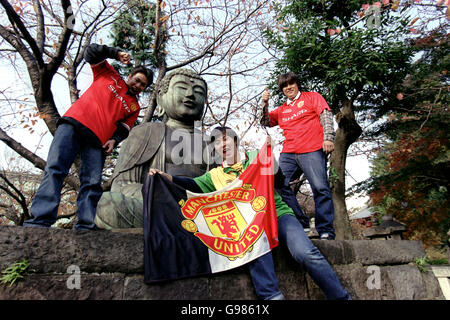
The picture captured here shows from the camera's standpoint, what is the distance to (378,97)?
8.63m

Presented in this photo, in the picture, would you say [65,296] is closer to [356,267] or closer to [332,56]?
[356,267]

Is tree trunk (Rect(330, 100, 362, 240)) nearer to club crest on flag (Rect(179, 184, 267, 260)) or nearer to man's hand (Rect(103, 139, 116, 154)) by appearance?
club crest on flag (Rect(179, 184, 267, 260))

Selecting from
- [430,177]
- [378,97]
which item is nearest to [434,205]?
[430,177]

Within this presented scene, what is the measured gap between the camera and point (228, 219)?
2611 millimetres

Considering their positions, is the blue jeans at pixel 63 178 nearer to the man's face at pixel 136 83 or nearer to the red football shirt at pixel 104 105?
the red football shirt at pixel 104 105

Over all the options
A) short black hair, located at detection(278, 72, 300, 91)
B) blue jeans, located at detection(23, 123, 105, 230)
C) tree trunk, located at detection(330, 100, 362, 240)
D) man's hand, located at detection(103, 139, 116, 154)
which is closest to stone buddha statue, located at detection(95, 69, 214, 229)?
blue jeans, located at detection(23, 123, 105, 230)

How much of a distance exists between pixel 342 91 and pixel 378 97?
1.59 m

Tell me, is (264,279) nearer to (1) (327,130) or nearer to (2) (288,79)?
(1) (327,130)

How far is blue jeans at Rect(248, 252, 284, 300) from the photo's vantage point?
2217 millimetres

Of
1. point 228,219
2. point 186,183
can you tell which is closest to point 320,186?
point 228,219

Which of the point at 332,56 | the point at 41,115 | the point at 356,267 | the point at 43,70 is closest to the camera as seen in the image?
the point at 356,267

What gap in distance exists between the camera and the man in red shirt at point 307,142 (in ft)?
11.1

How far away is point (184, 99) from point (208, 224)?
2.03 metres

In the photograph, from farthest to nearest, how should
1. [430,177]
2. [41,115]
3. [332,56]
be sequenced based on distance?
[430,177] → [332,56] → [41,115]
